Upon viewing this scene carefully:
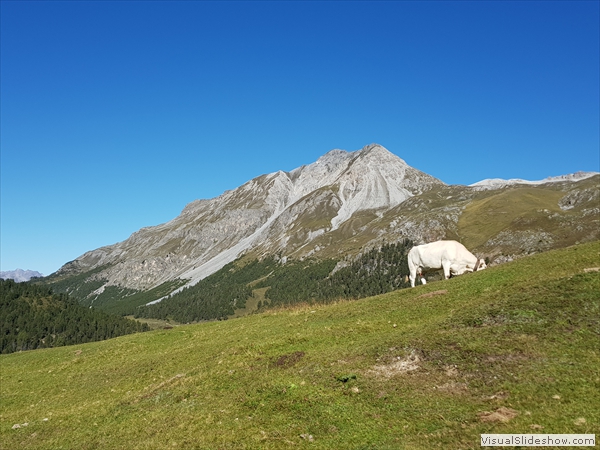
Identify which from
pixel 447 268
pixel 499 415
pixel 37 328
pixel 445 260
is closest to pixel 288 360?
pixel 499 415

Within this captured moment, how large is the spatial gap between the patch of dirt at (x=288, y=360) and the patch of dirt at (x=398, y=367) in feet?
14.8

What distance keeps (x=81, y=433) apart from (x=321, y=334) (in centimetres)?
1257

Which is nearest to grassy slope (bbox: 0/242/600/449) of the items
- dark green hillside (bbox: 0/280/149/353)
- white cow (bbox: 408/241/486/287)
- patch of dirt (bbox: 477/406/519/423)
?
patch of dirt (bbox: 477/406/519/423)

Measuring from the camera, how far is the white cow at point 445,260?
33125mm

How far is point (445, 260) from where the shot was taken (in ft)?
110

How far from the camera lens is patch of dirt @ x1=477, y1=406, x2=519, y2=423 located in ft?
38.6

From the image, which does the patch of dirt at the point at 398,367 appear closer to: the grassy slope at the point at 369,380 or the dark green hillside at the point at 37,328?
the grassy slope at the point at 369,380

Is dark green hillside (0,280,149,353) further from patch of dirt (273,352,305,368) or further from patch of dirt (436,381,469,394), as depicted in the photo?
patch of dirt (436,381,469,394)

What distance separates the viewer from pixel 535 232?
19288 cm

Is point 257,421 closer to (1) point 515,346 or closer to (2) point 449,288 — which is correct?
(1) point 515,346

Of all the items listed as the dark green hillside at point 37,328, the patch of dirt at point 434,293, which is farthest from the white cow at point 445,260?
the dark green hillside at point 37,328

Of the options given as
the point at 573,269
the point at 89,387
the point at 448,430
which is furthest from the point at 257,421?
the point at 573,269

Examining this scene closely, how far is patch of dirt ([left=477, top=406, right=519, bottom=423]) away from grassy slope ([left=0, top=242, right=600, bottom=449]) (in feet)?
0.69

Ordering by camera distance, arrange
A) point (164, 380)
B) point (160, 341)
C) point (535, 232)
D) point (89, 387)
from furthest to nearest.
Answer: point (535, 232) < point (160, 341) < point (89, 387) < point (164, 380)
